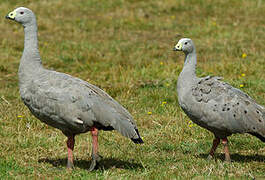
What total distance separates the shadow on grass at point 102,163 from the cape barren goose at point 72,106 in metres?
0.31

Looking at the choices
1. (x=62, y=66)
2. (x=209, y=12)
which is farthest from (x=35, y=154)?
(x=209, y=12)

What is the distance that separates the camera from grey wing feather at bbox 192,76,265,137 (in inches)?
261

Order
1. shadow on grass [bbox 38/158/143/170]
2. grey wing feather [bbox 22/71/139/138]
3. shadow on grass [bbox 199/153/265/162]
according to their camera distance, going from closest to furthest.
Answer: grey wing feather [bbox 22/71/139/138] → shadow on grass [bbox 38/158/143/170] → shadow on grass [bbox 199/153/265/162]

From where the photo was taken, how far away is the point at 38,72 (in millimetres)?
6473

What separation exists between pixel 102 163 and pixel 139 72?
4.93 metres

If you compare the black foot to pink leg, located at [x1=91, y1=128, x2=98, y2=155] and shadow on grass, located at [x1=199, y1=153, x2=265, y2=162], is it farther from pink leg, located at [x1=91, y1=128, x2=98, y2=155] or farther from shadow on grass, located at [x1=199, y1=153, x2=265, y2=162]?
shadow on grass, located at [x1=199, y1=153, x2=265, y2=162]

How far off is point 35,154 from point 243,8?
12.5 meters

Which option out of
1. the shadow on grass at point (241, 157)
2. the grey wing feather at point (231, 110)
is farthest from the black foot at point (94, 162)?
the shadow on grass at point (241, 157)

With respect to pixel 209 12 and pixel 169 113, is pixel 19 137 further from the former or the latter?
pixel 209 12

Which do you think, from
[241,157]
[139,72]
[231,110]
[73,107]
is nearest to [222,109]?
[231,110]

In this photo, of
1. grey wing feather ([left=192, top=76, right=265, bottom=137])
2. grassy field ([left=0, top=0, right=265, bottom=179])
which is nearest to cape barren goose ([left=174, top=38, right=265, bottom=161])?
grey wing feather ([left=192, top=76, right=265, bottom=137])

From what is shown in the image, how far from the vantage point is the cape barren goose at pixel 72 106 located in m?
6.06

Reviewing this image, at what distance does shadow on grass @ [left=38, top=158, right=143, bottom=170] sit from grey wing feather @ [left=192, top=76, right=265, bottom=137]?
48.4 inches

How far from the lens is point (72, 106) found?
6070 millimetres
